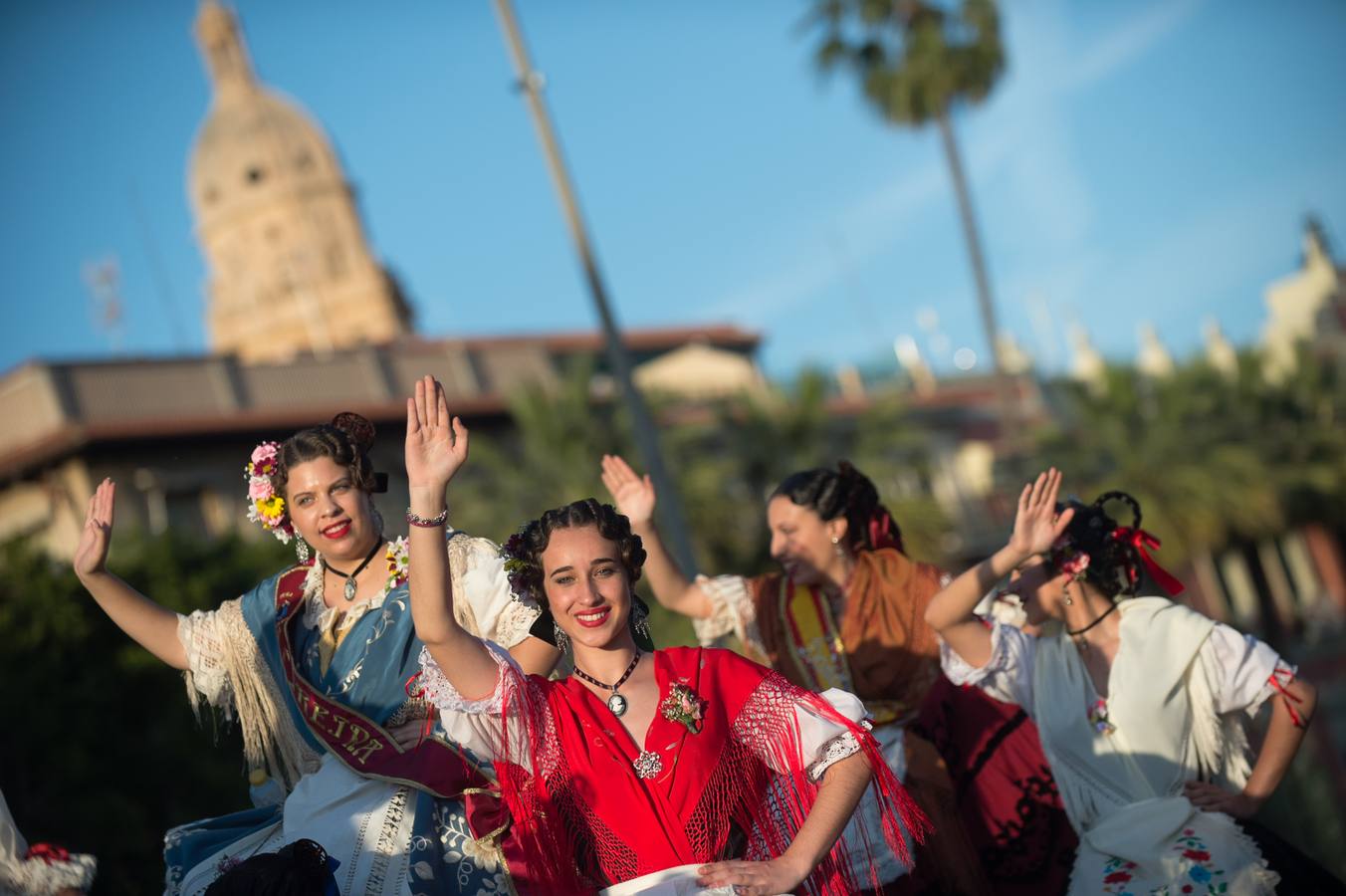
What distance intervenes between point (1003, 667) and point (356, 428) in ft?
7.76

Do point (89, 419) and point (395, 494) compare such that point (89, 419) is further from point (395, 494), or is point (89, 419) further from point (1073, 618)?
point (1073, 618)

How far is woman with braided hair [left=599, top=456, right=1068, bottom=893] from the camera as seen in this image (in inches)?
237

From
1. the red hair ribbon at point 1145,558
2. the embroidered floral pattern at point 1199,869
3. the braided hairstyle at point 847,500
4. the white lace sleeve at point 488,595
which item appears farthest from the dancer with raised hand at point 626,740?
the braided hairstyle at point 847,500

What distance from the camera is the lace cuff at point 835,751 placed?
14.0ft

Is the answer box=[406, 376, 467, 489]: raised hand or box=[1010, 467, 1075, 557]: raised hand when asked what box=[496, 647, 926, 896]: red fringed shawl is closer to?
box=[406, 376, 467, 489]: raised hand

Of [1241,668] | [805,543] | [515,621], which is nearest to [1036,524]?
[1241,668]

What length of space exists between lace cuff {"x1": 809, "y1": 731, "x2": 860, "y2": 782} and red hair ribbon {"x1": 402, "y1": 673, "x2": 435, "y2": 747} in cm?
119

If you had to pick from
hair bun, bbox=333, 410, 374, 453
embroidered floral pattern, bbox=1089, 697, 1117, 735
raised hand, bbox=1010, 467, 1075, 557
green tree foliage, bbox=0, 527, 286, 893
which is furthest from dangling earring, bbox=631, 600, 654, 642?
green tree foliage, bbox=0, 527, 286, 893

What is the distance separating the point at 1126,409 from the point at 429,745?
86.7 ft

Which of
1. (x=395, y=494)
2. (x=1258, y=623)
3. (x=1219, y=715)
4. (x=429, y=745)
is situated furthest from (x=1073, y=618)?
(x=1258, y=623)

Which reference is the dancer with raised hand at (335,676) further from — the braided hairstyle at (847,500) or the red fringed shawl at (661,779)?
the braided hairstyle at (847,500)

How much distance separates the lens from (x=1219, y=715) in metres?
5.77

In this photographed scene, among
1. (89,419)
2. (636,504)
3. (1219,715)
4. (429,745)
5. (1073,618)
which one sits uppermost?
(89,419)

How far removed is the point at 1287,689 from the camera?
18.3 ft
